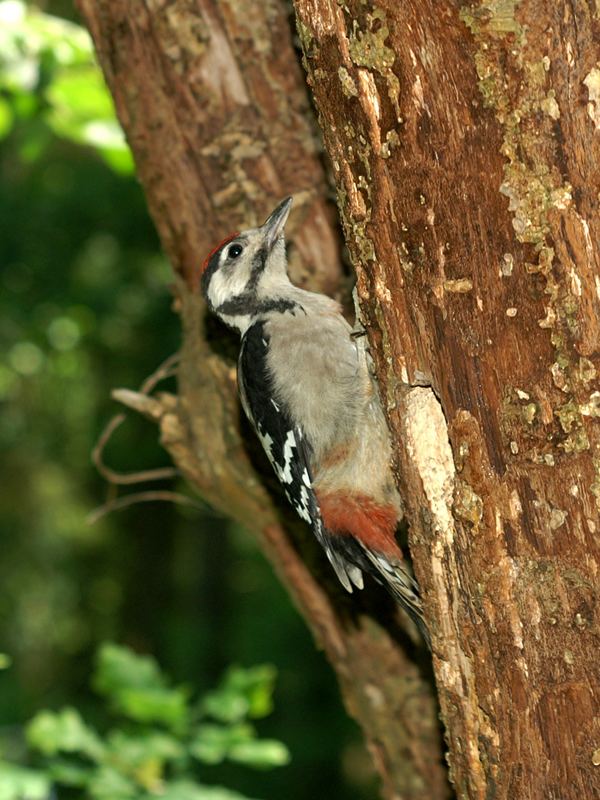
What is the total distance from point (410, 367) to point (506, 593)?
1.81 ft

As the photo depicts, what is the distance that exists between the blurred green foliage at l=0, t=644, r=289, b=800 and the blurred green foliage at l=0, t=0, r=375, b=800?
0.08 feet

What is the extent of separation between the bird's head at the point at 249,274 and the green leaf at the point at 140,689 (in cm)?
160

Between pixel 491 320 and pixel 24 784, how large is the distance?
287cm

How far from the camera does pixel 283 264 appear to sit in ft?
13.1

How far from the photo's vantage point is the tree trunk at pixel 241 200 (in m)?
3.66

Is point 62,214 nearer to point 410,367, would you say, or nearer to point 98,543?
point 410,367

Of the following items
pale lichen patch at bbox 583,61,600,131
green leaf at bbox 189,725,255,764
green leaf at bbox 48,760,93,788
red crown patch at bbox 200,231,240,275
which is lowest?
green leaf at bbox 48,760,93,788

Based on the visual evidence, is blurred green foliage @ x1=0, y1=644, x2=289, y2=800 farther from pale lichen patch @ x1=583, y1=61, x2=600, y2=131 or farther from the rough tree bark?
pale lichen patch @ x1=583, y1=61, x2=600, y2=131

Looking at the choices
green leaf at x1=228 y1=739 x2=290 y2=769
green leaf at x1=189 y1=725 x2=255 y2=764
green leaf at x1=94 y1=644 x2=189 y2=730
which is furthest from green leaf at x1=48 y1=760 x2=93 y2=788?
green leaf at x1=228 y1=739 x2=290 y2=769

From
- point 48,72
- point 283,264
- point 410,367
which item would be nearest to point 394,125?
point 410,367

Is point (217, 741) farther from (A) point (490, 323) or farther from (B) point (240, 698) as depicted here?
(A) point (490, 323)

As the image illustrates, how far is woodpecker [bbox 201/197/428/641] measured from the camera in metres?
3.40

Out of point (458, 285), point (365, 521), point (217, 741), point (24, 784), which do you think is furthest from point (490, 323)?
point (24, 784)

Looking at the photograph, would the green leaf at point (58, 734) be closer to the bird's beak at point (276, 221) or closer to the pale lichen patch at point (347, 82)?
the bird's beak at point (276, 221)
